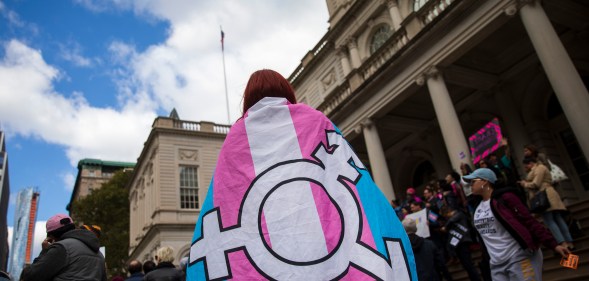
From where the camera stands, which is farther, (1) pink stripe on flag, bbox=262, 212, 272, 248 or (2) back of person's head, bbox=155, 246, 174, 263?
(2) back of person's head, bbox=155, 246, 174, 263

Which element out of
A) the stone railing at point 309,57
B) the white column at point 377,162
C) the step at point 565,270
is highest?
the stone railing at point 309,57

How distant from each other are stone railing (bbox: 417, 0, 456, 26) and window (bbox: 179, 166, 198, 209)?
68.8ft

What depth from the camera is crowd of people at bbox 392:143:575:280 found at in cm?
399

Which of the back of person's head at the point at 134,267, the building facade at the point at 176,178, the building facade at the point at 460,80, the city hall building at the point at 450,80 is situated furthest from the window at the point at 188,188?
the back of person's head at the point at 134,267

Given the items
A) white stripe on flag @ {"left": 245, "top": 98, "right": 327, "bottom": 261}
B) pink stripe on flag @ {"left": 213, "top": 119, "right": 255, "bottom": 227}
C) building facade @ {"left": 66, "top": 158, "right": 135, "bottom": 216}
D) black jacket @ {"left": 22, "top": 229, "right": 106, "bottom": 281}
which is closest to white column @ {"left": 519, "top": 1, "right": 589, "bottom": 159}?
white stripe on flag @ {"left": 245, "top": 98, "right": 327, "bottom": 261}

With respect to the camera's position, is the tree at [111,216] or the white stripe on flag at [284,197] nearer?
the white stripe on flag at [284,197]

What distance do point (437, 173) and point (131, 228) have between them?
31.2 metres

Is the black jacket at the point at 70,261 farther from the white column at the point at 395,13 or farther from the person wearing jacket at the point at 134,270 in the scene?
the white column at the point at 395,13

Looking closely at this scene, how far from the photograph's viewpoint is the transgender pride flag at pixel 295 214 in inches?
65.9

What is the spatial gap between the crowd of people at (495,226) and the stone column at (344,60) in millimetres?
10648

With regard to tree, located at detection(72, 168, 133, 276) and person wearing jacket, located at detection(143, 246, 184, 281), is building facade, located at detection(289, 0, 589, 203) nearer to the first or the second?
person wearing jacket, located at detection(143, 246, 184, 281)

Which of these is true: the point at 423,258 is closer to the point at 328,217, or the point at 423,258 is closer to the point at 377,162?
the point at 328,217

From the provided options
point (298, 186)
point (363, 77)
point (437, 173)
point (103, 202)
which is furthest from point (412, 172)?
point (103, 202)

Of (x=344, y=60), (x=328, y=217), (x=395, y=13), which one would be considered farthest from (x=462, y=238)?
(x=344, y=60)
